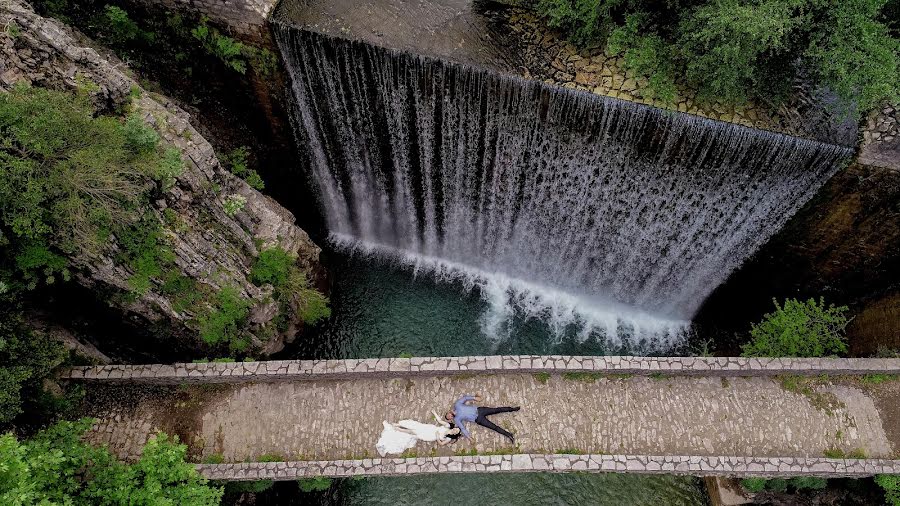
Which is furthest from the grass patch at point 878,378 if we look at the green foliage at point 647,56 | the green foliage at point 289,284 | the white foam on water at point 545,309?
the green foliage at point 289,284

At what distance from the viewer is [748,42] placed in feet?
33.8

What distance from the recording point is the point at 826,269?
13.7 meters

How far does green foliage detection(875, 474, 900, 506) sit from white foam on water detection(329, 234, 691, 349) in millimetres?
5473

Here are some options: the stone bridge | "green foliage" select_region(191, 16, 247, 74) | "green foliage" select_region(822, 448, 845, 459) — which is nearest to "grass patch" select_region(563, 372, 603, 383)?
the stone bridge

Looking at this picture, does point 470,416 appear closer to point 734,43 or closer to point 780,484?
point 780,484

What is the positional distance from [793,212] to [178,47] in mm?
14807

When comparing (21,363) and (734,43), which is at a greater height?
(734,43)

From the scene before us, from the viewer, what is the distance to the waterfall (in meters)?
12.2

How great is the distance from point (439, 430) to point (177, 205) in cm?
686

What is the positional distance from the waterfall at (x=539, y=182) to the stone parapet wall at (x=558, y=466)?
502cm

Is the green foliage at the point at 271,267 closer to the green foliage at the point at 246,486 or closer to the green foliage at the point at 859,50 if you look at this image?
the green foliage at the point at 246,486

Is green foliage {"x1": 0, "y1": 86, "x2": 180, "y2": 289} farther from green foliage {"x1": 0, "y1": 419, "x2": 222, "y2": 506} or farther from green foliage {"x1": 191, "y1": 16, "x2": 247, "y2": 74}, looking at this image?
green foliage {"x1": 191, "y1": 16, "x2": 247, "y2": 74}

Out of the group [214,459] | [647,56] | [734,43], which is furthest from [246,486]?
A: [734,43]

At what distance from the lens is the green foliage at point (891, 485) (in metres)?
11.2
